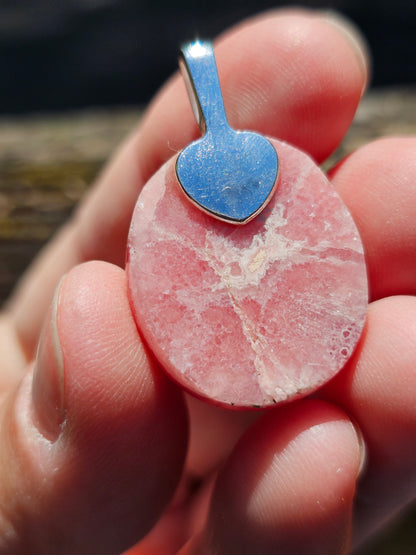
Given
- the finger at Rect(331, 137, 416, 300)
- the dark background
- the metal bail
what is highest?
the metal bail

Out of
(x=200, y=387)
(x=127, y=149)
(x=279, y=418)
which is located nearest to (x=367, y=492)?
(x=279, y=418)

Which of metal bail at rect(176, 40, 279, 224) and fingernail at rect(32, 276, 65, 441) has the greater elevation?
metal bail at rect(176, 40, 279, 224)

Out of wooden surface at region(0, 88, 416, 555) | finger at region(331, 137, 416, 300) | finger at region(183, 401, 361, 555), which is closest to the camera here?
finger at region(183, 401, 361, 555)

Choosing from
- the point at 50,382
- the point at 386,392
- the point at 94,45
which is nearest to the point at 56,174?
the point at 50,382

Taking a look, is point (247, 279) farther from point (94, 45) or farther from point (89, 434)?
point (94, 45)

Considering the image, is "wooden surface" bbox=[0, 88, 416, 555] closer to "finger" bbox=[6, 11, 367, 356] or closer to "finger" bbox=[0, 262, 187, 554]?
"finger" bbox=[6, 11, 367, 356]

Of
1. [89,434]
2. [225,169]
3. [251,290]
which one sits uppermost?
[225,169]

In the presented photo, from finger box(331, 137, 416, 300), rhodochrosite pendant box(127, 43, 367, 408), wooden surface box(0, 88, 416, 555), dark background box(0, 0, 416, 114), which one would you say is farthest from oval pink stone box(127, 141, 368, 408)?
dark background box(0, 0, 416, 114)
